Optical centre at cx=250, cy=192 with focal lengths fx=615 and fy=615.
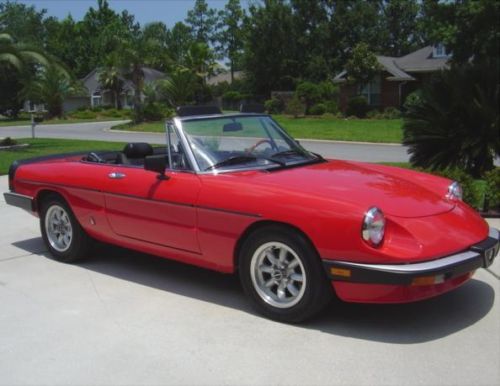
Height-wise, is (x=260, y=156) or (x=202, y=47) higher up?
(x=202, y=47)

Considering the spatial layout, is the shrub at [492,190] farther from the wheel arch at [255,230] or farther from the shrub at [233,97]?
the shrub at [233,97]

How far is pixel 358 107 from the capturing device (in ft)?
119

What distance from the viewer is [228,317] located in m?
4.52

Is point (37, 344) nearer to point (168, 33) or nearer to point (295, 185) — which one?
point (295, 185)

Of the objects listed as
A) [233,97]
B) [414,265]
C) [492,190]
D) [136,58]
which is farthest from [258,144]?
[233,97]

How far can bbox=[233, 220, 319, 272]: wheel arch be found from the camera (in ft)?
13.7

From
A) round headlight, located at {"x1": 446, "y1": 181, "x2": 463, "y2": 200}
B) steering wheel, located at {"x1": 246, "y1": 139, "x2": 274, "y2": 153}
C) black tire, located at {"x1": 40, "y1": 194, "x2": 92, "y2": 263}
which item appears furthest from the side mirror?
round headlight, located at {"x1": 446, "y1": 181, "x2": 463, "y2": 200}

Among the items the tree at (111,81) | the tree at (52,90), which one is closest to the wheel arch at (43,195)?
the tree at (52,90)

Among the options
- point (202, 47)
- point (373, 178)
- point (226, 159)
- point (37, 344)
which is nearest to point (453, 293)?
point (373, 178)

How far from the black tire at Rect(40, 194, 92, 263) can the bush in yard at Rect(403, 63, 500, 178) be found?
590cm

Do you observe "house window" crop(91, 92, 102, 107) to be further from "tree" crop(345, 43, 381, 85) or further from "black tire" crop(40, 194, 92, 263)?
"black tire" crop(40, 194, 92, 263)

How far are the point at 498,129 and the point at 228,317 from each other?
6.61m

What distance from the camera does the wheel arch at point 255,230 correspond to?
4184mm

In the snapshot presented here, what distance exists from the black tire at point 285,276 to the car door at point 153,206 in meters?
→ 0.53
